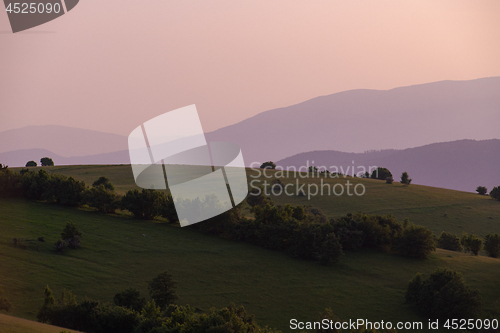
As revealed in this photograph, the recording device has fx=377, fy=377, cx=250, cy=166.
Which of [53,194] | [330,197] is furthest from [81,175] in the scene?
[330,197]

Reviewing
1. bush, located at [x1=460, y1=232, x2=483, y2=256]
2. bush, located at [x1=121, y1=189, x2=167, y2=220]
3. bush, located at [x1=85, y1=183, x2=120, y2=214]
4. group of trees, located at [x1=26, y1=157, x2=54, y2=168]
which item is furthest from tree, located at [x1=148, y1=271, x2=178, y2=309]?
group of trees, located at [x1=26, y1=157, x2=54, y2=168]

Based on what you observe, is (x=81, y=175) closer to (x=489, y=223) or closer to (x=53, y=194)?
(x=53, y=194)

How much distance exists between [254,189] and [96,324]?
44.9m

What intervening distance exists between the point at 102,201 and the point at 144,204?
5.64 meters

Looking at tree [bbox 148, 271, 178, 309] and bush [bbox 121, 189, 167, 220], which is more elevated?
bush [bbox 121, 189, 167, 220]

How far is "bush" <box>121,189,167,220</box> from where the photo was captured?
4706 cm

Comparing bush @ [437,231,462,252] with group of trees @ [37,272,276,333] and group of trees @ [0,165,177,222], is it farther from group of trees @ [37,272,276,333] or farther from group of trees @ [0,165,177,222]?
group of trees @ [37,272,276,333]

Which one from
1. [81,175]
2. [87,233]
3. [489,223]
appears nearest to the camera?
[87,233]

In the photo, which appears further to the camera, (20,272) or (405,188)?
(405,188)

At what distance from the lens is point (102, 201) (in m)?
47.8

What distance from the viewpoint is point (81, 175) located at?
8250 cm

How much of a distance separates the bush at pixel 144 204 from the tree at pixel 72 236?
989cm

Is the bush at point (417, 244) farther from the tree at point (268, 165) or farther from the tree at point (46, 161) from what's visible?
the tree at point (46, 161)

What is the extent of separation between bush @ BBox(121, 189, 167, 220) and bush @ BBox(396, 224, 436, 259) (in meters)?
28.4
